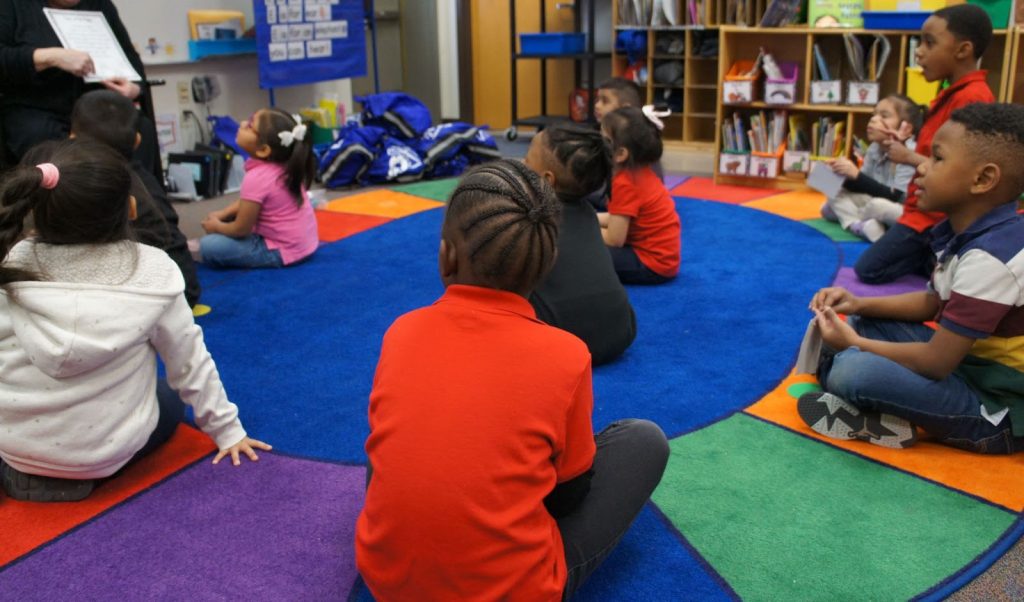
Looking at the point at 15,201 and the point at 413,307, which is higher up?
the point at 15,201

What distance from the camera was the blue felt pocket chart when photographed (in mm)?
5473

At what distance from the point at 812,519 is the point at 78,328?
153cm

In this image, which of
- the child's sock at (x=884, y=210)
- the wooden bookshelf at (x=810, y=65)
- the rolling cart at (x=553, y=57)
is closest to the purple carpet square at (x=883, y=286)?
the child's sock at (x=884, y=210)

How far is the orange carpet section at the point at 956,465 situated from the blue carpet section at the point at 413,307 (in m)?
0.34

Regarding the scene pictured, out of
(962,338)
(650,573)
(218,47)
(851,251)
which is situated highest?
(218,47)

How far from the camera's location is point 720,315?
118 inches

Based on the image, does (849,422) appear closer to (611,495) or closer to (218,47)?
(611,495)

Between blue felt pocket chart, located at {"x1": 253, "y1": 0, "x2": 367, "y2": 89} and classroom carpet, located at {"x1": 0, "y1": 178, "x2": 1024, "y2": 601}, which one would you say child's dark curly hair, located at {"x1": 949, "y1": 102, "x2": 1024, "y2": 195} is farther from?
blue felt pocket chart, located at {"x1": 253, "y1": 0, "x2": 367, "y2": 89}

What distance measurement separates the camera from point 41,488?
1883 millimetres

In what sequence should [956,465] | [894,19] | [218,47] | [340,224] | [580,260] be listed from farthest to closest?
[218,47] → [894,19] → [340,224] → [580,260] → [956,465]

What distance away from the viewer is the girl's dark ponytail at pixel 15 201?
1576mm

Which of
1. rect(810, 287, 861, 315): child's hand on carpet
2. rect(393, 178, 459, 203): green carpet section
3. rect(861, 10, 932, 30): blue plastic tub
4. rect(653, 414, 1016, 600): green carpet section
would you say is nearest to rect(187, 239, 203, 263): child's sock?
rect(393, 178, 459, 203): green carpet section

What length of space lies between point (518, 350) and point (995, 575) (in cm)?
106

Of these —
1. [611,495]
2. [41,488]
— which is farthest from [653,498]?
[41,488]
